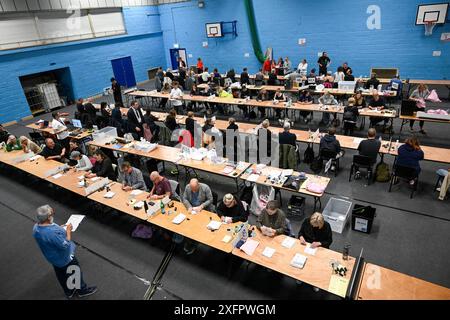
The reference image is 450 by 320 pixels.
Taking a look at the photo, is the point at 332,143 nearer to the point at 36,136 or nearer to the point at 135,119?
the point at 135,119

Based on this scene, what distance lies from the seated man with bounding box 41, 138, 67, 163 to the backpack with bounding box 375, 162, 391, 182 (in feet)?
27.3

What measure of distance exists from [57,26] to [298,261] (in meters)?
17.0

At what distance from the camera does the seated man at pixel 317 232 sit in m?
4.48

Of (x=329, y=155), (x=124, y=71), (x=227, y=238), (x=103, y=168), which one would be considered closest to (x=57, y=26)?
(x=124, y=71)

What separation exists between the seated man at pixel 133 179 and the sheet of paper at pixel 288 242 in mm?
3388

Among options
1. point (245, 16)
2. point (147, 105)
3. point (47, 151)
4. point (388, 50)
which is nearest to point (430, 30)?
point (388, 50)

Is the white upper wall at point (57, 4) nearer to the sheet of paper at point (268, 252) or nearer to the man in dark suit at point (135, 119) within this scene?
the man in dark suit at point (135, 119)

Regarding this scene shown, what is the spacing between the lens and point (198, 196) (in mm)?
5711

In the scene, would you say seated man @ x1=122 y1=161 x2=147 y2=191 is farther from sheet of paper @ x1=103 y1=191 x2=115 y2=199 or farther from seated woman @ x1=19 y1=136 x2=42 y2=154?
seated woman @ x1=19 y1=136 x2=42 y2=154

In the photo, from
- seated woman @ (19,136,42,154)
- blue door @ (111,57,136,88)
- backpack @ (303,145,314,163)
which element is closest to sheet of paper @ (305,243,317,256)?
backpack @ (303,145,314,163)

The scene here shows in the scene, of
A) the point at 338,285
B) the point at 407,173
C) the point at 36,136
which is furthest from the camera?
the point at 36,136

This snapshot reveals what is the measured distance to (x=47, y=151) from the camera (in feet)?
27.8

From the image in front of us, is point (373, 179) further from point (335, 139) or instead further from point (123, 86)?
point (123, 86)

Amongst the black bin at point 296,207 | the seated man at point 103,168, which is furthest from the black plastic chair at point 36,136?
the black bin at point 296,207
